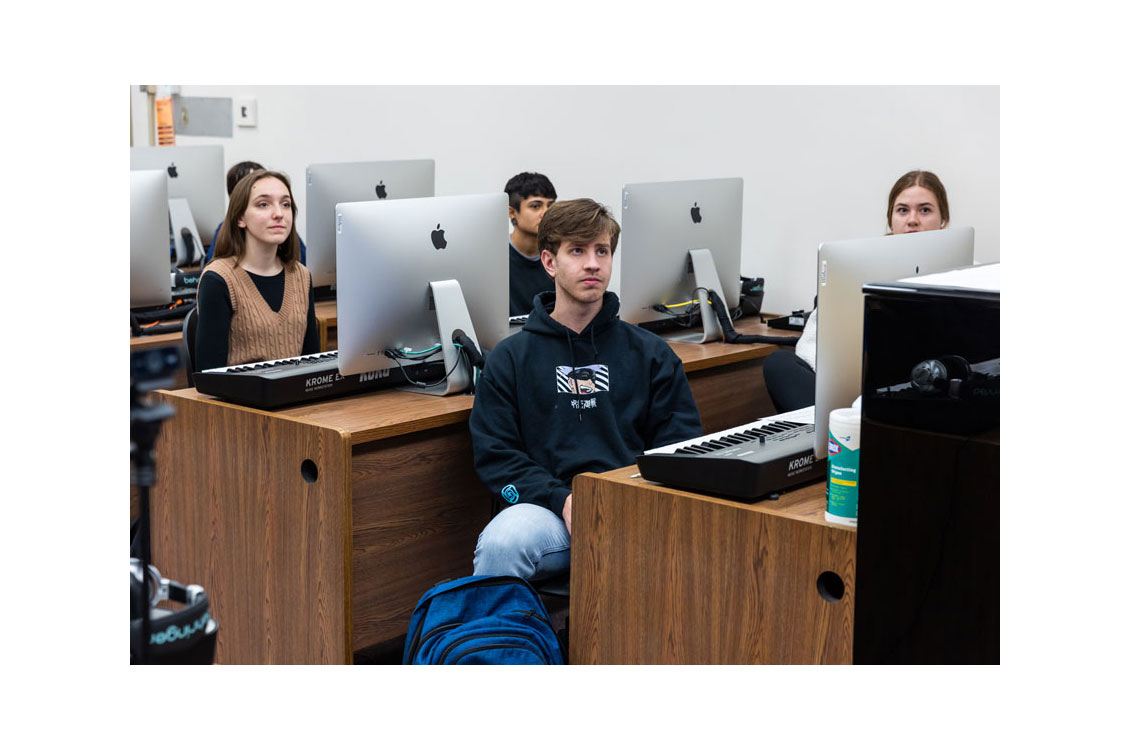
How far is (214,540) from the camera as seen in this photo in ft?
8.16

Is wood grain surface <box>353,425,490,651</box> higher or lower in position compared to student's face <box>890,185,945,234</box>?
lower

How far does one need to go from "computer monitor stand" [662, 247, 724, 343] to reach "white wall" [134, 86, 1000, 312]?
29.8 inches

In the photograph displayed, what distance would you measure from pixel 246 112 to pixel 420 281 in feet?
11.9

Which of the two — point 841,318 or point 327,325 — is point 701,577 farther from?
point 327,325

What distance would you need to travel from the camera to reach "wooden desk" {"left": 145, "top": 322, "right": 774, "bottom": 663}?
2291 millimetres

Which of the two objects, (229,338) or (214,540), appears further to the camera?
(229,338)

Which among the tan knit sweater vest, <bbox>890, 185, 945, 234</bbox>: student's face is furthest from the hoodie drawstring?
<bbox>890, 185, 945, 234</bbox>: student's face

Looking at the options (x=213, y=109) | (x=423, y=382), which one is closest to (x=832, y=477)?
(x=423, y=382)

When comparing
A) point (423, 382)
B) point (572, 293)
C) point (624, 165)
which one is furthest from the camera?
point (624, 165)

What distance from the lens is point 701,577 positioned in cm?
180

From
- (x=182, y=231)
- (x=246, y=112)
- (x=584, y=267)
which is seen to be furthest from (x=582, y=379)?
(x=246, y=112)

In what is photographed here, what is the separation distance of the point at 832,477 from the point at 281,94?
4562 mm

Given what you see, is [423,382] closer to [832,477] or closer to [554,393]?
[554,393]

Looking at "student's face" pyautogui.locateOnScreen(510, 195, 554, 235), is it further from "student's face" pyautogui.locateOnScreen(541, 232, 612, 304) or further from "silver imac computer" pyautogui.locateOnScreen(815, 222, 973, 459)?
"silver imac computer" pyautogui.locateOnScreen(815, 222, 973, 459)
